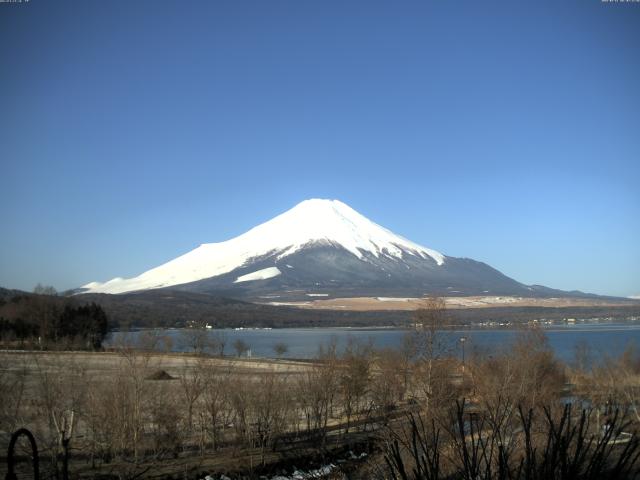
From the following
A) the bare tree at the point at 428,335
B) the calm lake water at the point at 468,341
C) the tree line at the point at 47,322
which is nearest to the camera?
the bare tree at the point at 428,335

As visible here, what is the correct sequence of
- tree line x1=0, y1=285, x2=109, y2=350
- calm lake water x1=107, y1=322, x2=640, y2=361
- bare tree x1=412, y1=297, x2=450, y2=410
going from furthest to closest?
tree line x1=0, y1=285, x2=109, y2=350 < calm lake water x1=107, y1=322, x2=640, y2=361 < bare tree x1=412, y1=297, x2=450, y2=410

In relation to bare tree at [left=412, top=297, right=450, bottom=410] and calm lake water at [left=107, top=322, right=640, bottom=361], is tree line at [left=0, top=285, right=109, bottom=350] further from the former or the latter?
bare tree at [left=412, top=297, right=450, bottom=410]

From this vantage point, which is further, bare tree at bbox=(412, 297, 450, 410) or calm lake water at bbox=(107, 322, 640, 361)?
calm lake water at bbox=(107, 322, 640, 361)

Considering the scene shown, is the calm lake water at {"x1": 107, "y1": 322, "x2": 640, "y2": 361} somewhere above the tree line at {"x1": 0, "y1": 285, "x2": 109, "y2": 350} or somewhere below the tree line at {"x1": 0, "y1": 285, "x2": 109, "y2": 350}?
below

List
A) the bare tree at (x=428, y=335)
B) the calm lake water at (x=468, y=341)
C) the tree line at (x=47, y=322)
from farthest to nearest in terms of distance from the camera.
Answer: the tree line at (x=47, y=322), the calm lake water at (x=468, y=341), the bare tree at (x=428, y=335)

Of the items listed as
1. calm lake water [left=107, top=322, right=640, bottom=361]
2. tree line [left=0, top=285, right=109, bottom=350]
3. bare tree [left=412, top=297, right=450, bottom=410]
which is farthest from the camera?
tree line [left=0, top=285, right=109, bottom=350]

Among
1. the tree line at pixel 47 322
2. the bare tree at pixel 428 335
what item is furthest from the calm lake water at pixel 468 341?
the bare tree at pixel 428 335

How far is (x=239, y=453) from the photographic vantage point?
19.0m

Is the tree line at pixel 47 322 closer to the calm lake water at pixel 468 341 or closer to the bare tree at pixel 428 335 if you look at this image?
the calm lake water at pixel 468 341

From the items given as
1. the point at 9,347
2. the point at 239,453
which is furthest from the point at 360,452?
the point at 9,347

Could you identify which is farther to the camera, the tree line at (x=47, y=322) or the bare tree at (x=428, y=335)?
the tree line at (x=47, y=322)

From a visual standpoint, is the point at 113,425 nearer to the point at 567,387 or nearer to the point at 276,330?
the point at 567,387

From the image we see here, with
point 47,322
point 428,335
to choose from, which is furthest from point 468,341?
point 47,322

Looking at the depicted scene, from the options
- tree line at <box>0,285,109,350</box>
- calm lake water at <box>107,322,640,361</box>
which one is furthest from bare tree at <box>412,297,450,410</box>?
tree line at <box>0,285,109,350</box>
